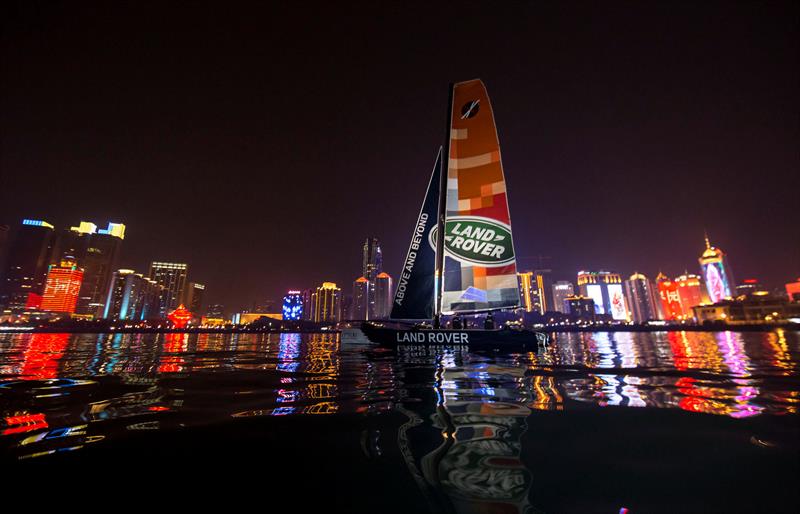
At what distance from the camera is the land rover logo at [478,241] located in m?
19.7

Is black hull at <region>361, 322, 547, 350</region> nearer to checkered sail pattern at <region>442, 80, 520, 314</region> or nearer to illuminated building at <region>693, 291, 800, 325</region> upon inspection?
checkered sail pattern at <region>442, 80, 520, 314</region>

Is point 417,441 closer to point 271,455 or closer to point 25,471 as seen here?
point 271,455

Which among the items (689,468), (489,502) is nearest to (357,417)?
(489,502)

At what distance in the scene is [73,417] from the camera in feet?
16.7

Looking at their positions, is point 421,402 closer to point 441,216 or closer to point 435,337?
point 435,337

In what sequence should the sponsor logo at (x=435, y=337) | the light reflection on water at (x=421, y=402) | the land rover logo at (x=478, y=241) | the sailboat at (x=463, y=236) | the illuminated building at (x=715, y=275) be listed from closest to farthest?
1. the light reflection on water at (x=421, y=402)
2. the sponsor logo at (x=435, y=337)
3. the sailboat at (x=463, y=236)
4. the land rover logo at (x=478, y=241)
5. the illuminated building at (x=715, y=275)

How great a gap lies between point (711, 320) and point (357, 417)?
19293cm

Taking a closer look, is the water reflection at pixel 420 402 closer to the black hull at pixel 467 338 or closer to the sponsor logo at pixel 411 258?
the black hull at pixel 467 338

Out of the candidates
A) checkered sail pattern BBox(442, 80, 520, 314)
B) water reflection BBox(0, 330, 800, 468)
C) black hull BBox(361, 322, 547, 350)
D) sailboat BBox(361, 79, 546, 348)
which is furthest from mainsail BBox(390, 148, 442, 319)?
water reflection BBox(0, 330, 800, 468)

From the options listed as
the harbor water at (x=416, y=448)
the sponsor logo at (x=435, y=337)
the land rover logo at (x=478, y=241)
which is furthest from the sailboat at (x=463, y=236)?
the harbor water at (x=416, y=448)

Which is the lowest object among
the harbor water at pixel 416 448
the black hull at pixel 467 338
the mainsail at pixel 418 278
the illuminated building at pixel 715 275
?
the harbor water at pixel 416 448

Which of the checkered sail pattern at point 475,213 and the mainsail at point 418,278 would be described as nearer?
the checkered sail pattern at point 475,213

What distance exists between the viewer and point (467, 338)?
16328 mm

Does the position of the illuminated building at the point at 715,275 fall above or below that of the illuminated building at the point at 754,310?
above
